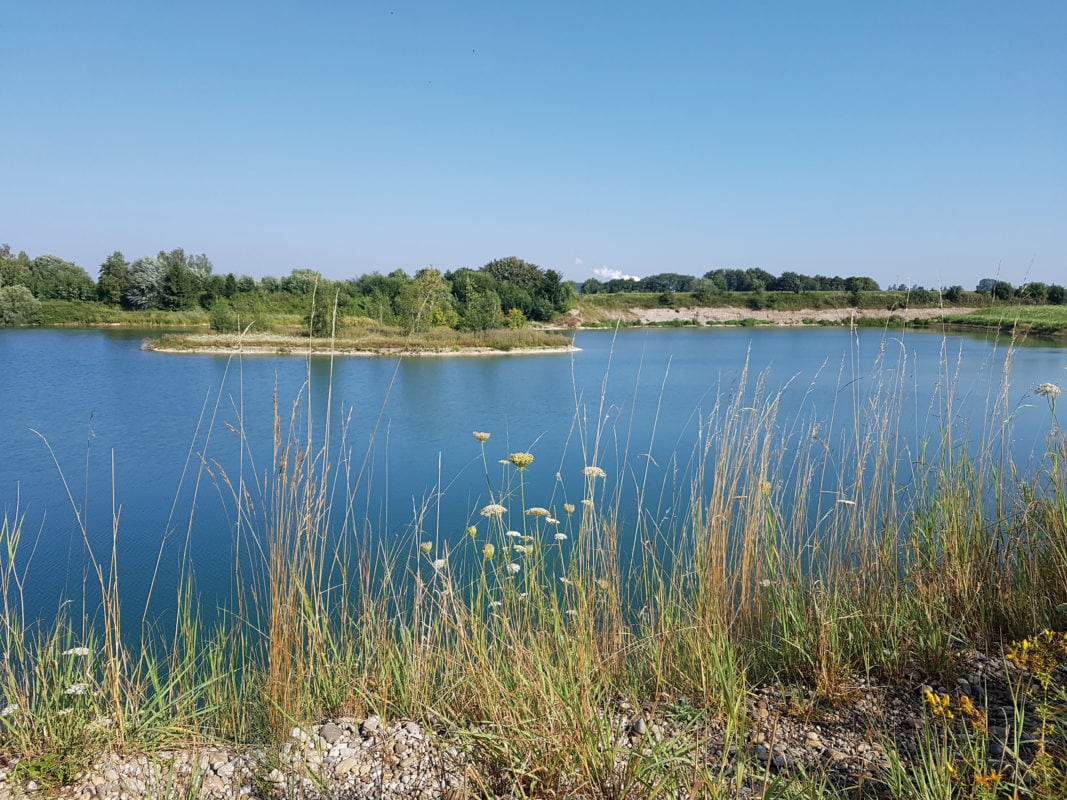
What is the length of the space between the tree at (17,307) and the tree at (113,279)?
18.2 feet

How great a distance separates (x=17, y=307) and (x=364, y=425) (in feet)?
101

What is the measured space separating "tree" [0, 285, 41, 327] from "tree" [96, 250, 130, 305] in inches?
219

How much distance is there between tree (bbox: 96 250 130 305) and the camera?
37.5 m

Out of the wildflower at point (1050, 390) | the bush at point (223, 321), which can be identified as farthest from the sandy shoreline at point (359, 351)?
the wildflower at point (1050, 390)

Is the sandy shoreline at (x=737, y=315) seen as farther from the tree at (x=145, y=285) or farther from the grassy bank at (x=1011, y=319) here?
the grassy bank at (x=1011, y=319)

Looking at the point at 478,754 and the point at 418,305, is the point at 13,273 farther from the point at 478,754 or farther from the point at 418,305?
the point at 478,754

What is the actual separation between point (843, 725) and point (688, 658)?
0.43 m

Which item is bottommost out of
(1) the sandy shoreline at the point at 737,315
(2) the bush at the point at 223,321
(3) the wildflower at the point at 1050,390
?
(3) the wildflower at the point at 1050,390

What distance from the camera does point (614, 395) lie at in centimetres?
1423

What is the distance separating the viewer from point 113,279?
1475 inches

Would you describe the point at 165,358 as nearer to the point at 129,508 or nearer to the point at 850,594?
the point at 129,508

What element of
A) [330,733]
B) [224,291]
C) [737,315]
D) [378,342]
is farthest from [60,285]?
[330,733]

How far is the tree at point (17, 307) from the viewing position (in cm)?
3089

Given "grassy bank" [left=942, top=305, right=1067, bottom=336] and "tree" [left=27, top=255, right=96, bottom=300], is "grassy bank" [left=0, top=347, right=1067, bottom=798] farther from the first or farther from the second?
"tree" [left=27, top=255, right=96, bottom=300]
